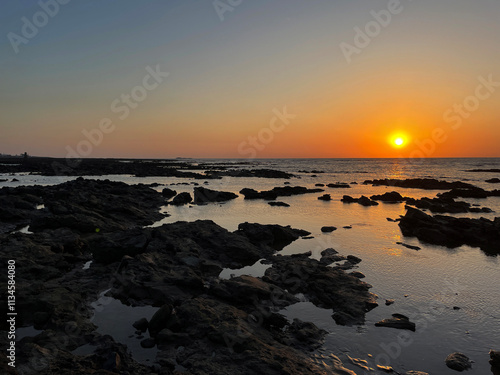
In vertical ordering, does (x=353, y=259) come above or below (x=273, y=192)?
below

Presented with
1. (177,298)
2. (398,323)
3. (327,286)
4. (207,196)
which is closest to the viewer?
(398,323)

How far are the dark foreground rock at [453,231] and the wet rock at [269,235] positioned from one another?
404 inches

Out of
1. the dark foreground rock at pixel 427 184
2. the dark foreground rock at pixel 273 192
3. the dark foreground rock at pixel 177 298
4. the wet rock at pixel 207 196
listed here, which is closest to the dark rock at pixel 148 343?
the dark foreground rock at pixel 177 298

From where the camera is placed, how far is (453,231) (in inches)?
971

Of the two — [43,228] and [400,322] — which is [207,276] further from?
[43,228]

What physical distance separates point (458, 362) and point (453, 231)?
19.1m

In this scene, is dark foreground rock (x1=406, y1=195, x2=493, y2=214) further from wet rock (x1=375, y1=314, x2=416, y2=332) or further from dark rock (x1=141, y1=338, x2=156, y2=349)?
dark rock (x1=141, y1=338, x2=156, y2=349)

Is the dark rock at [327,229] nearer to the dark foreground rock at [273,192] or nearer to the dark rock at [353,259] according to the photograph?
the dark rock at [353,259]

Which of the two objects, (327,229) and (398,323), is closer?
(398,323)

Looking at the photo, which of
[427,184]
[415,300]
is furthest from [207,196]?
[427,184]

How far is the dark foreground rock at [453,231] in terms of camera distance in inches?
922

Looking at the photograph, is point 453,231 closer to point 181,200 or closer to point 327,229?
point 327,229

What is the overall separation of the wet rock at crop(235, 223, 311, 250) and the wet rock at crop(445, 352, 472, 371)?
1283 centimetres

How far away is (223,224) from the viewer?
28.6m
